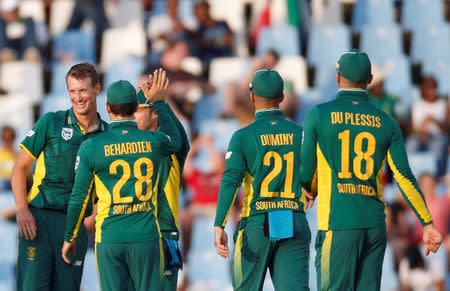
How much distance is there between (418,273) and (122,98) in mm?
5345

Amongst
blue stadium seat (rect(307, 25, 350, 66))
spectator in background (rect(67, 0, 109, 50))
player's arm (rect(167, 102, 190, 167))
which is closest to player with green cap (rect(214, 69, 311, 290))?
player's arm (rect(167, 102, 190, 167))

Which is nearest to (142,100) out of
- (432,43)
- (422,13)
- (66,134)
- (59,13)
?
(66,134)

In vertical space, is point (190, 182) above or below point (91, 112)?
below

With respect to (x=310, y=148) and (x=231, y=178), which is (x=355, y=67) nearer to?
(x=310, y=148)

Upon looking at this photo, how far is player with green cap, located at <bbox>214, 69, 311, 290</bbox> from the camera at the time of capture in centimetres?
607

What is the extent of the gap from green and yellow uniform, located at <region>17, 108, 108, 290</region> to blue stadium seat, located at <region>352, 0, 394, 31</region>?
840cm

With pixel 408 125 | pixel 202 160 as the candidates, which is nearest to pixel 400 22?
pixel 408 125

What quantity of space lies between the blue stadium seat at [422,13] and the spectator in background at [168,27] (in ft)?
11.2

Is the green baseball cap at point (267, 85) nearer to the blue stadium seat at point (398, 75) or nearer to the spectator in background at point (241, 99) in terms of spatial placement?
the spectator in background at point (241, 99)

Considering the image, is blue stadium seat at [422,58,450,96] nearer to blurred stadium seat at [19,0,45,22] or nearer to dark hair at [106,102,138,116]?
blurred stadium seat at [19,0,45,22]

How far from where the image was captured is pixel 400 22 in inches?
570

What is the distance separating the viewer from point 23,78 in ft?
42.1

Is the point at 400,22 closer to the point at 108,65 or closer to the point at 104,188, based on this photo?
the point at 108,65

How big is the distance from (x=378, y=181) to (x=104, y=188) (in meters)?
1.81
